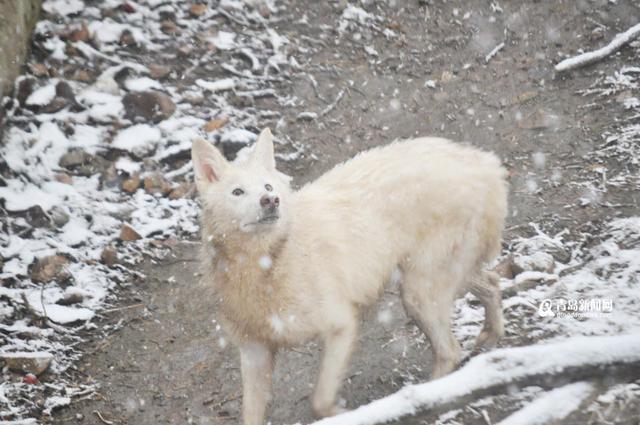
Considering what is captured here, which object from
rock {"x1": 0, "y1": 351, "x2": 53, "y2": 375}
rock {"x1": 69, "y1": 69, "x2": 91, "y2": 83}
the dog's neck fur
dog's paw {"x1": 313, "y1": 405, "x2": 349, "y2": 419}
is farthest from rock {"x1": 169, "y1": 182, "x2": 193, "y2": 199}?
dog's paw {"x1": 313, "y1": 405, "x2": 349, "y2": 419}

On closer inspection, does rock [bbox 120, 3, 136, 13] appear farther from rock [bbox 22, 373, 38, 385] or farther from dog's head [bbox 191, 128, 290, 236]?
rock [bbox 22, 373, 38, 385]

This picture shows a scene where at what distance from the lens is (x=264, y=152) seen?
5379 mm

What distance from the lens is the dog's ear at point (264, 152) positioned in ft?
17.5

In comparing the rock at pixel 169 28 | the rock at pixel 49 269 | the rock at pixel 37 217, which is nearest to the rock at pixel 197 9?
the rock at pixel 169 28

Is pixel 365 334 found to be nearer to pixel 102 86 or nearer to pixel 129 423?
pixel 129 423

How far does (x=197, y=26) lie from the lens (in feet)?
33.9

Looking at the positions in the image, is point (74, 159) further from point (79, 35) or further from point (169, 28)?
point (169, 28)

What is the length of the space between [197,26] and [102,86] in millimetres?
1834

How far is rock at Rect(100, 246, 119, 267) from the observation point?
732 cm

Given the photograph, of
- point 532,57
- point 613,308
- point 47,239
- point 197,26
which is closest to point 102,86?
point 197,26

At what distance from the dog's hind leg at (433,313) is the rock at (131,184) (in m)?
3.85

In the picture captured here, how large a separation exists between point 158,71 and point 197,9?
4.84 feet

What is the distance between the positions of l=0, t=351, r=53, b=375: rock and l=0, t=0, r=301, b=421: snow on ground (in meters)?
0.09

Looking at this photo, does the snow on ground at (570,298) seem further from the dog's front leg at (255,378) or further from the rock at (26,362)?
the rock at (26,362)
